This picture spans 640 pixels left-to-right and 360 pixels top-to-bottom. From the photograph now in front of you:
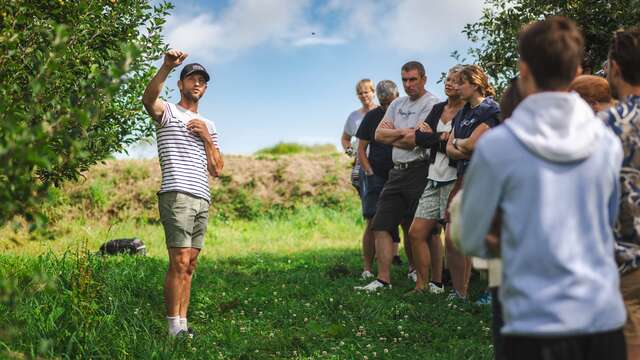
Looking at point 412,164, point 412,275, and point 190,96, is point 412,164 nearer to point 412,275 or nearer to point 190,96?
point 412,275

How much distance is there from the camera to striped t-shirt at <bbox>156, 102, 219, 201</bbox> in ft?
19.9

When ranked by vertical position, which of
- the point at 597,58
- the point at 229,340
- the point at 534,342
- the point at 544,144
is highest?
the point at 597,58

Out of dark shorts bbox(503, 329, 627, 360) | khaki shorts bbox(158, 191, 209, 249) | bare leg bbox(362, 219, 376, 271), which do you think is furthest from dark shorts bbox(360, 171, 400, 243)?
dark shorts bbox(503, 329, 627, 360)

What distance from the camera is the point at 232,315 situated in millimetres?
7406

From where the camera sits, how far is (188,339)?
20.4 feet

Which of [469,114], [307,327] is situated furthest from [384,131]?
[307,327]

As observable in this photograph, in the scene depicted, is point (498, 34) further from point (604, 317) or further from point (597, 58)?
point (604, 317)

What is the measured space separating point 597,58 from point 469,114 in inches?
92.1

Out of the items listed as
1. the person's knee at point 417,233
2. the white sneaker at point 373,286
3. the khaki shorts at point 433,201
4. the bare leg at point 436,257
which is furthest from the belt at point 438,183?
the white sneaker at point 373,286

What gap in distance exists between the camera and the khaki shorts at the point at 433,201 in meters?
7.36

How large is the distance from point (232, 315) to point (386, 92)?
3158 mm

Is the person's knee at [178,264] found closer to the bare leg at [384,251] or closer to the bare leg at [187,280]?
the bare leg at [187,280]

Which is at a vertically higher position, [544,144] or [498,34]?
[498,34]

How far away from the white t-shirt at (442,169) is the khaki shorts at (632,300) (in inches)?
155
